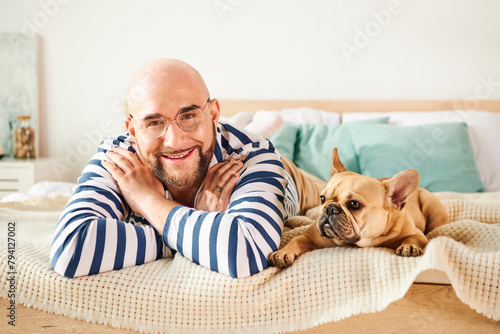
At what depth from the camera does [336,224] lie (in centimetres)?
105

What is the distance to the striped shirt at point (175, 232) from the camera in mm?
1001

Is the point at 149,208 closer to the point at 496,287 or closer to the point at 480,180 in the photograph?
the point at 496,287

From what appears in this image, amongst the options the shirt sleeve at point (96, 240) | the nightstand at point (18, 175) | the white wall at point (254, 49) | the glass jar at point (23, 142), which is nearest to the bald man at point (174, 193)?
the shirt sleeve at point (96, 240)

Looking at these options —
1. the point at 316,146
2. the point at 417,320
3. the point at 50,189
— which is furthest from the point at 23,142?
the point at 417,320

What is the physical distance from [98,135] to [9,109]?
71 centimetres

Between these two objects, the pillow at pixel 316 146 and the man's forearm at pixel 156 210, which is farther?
the pillow at pixel 316 146

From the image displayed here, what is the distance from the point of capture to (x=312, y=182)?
6.54 ft

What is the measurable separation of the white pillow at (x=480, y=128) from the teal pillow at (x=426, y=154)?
0.15 m

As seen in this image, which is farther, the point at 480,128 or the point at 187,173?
the point at 480,128

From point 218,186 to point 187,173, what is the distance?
97 millimetres

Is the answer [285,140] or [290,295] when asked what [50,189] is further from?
[290,295]

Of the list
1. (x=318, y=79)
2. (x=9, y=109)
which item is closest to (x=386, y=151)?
(x=318, y=79)

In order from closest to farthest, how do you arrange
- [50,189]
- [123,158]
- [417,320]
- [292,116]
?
[417,320] → [123,158] → [50,189] → [292,116]

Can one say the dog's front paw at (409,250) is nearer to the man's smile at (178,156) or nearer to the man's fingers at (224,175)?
the man's fingers at (224,175)
